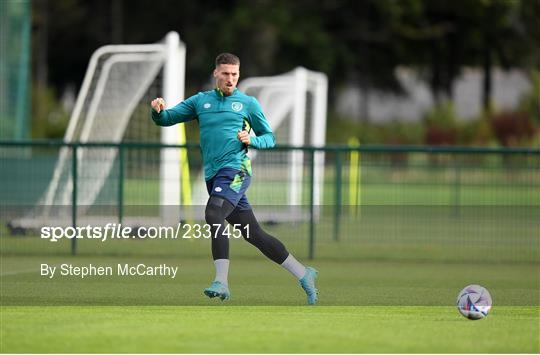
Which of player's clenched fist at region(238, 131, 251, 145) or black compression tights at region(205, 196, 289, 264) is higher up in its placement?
player's clenched fist at region(238, 131, 251, 145)

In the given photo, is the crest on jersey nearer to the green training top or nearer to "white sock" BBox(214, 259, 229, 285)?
the green training top

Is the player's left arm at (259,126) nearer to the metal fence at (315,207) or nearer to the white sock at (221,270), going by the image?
the white sock at (221,270)

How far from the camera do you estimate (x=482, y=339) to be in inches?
397

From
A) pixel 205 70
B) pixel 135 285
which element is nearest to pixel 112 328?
pixel 135 285

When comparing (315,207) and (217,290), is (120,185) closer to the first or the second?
(315,207)

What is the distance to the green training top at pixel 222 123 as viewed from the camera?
478 inches

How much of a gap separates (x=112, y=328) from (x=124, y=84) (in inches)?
487

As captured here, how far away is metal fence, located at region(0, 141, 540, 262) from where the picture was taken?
18750 mm

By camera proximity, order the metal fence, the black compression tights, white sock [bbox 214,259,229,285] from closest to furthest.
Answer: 1. white sock [bbox 214,259,229,285]
2. the black compression tights
3. the metal fence

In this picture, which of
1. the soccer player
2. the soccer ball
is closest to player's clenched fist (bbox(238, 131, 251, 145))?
the soccer player

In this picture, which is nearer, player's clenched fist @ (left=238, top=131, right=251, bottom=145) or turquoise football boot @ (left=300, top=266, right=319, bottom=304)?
player's clenched fist @ (left=238, top=131, right=251, bottom=145)

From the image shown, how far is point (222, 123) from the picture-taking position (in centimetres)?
1216

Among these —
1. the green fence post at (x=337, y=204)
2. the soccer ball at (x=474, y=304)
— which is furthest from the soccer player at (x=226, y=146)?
the green fence post at (x=337, y=204)

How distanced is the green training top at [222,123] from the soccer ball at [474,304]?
2.24 m
